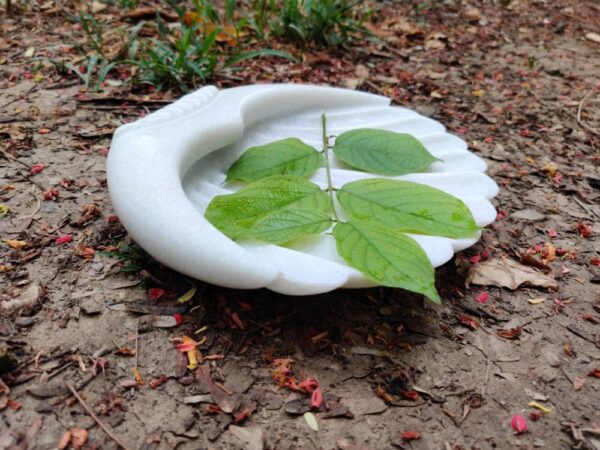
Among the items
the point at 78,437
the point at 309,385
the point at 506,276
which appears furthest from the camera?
the point at 506,276

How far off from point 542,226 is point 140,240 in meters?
0.93

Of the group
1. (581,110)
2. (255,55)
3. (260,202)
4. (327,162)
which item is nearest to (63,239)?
(260,202)

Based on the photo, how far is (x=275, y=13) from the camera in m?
2.33

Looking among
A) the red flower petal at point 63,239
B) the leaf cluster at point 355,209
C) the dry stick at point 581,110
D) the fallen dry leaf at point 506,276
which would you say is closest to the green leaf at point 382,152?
the leaf cluster at point 355,209

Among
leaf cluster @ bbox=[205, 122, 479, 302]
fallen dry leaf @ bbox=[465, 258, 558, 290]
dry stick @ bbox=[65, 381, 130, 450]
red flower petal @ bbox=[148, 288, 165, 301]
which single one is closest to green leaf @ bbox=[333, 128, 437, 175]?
leaf cluster @ bbox=[205, 122, 479, 302]

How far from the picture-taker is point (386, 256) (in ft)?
3.05

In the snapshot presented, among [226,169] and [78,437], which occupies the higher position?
[226,169]

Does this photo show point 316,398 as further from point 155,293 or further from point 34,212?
point 34,212

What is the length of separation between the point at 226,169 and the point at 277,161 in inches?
4.5

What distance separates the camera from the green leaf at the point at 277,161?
120 cm

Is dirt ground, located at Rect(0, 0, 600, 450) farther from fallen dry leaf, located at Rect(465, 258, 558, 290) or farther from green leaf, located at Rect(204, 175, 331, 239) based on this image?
green leaf, located at Rect(204, 175, 331, 239)

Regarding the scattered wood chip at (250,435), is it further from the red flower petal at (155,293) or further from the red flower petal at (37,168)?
the red flower petal at (37,168)

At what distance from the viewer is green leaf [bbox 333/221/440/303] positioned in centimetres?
89

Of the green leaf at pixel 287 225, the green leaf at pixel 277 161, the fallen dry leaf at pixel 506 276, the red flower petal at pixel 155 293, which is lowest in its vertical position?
the red flower petal at pixel 155 293
